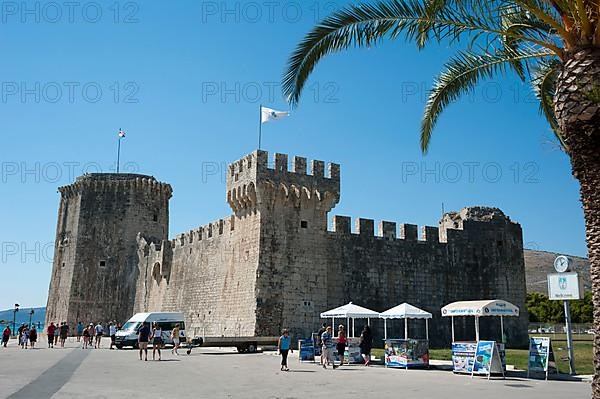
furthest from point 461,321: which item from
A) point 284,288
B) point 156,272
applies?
point 156,272

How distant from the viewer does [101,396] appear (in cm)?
945

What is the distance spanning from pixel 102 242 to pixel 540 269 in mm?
79856

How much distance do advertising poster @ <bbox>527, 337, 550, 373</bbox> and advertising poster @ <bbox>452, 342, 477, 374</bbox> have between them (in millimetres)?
1297

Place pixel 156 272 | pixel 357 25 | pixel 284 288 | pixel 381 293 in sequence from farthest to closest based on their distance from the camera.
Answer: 1. pixel 156 272
2. pixel 381 293
3. pixel 284 288
4. pixel 357 25

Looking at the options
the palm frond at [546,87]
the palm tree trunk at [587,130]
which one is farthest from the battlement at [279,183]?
the palm tree trunk at [587,130]

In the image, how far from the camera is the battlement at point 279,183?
888 inches

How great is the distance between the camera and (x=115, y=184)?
3962 cm

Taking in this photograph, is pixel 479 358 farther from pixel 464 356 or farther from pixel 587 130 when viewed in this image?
pixel 587 130

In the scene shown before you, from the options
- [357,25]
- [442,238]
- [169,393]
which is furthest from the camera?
[442,238]

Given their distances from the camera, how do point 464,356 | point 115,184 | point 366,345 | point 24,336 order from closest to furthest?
point 464,356, point 366,345, point 24,336, point 115,184

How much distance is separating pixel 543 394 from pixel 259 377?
589 centimetres

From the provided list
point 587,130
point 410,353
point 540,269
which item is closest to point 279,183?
point 410,353

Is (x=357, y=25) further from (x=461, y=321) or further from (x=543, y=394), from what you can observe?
(x=461, y=321)

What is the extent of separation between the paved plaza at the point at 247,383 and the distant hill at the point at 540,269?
242ft
